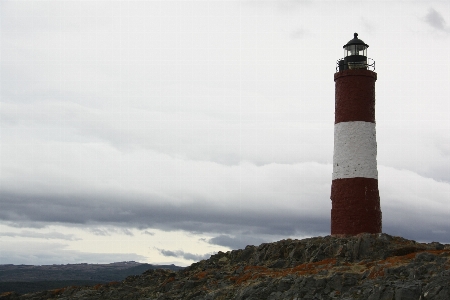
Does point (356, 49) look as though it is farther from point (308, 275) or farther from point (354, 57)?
point (308, 275)

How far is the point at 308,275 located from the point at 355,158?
47.8ft

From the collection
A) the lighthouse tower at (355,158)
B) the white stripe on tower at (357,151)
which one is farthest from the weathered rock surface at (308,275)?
the white stripe on tower at (357,151)

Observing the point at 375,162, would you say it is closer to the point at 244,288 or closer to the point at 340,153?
the point at 340,153

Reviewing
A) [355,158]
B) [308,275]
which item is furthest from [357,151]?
[308,275]

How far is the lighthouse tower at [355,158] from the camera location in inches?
1790

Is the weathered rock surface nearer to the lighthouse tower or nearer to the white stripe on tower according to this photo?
the lighthouse tower

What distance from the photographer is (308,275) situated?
34.6 meters

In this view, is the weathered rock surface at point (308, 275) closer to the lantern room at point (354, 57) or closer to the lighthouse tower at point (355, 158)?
the lighthouse tower at point (355, 158)

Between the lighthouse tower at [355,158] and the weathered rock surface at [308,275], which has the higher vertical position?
the lighthouse tower at [355,158]

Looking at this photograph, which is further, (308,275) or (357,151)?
(357,151)

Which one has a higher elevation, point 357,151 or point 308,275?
point 357,151

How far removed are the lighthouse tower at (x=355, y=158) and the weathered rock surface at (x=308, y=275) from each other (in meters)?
2.43

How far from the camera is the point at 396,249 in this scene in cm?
3894

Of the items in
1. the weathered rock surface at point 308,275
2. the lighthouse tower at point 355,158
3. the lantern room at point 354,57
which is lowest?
the weathered rock surface at point 308,275
